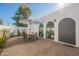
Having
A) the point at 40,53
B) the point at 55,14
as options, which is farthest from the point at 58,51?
the point at 55,14

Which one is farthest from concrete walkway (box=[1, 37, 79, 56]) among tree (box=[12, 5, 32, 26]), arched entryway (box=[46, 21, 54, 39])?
tree (box=[12, 5, 32, 26])

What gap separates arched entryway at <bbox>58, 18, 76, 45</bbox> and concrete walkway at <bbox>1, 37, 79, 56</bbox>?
20 centimetres

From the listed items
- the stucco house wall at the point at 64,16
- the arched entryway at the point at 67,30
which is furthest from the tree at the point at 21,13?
the arched entryway at the point at 67,30

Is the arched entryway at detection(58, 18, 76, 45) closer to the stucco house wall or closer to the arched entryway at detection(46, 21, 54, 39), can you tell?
the stucco house wall

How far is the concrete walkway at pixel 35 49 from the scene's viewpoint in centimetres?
448

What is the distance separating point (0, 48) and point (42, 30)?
1213 millimetres

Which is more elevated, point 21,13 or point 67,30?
point 21,13

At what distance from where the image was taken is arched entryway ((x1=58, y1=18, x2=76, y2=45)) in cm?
445

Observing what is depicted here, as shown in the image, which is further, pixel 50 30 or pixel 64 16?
pixel 50 30

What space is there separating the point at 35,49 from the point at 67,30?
980 millimetres

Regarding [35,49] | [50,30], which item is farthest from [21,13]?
[35,49]

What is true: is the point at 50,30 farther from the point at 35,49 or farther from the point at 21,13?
the point at 21,13

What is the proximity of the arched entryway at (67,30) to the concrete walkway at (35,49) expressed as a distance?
0.20 metres

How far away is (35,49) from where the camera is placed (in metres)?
4.51
